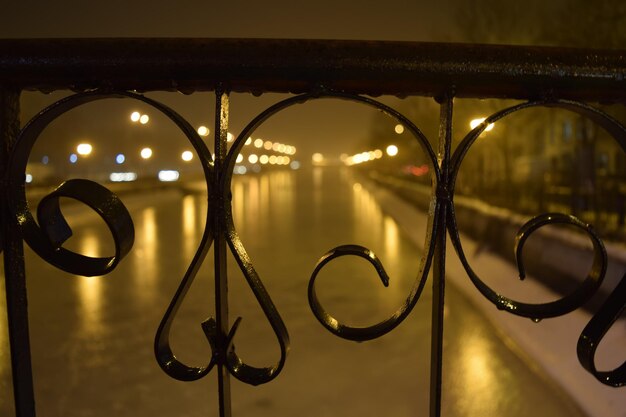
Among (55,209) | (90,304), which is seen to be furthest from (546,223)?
(90,304)

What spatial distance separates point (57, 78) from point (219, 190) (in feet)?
1.41

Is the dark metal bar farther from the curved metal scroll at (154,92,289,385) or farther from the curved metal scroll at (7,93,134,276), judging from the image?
the curved metal scroll at (154,92,289,385)

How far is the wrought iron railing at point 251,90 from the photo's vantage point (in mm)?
1143

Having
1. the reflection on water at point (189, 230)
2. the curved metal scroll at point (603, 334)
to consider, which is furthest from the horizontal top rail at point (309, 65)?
the reflection on water at point (189, 230)

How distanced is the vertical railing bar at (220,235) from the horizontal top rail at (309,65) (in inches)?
2.6

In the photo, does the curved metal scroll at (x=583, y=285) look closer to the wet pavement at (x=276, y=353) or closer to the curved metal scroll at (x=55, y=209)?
the curved metal scroll at (x=55, y=209)

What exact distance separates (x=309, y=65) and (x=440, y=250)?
50cm

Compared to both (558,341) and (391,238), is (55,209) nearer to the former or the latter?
(558,341)

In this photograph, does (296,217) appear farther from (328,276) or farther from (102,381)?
(102,381)

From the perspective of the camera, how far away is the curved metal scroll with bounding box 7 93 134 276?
1.13 meters

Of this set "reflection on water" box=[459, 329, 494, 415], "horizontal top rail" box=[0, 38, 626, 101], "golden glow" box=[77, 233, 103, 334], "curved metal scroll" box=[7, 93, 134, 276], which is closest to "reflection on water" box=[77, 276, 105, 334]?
"golden glow" box=[77, 233, 103, 334]

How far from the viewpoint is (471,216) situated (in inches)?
479

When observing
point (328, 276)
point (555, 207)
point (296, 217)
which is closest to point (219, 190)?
point (328, 276)

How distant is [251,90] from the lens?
124 centimetres
